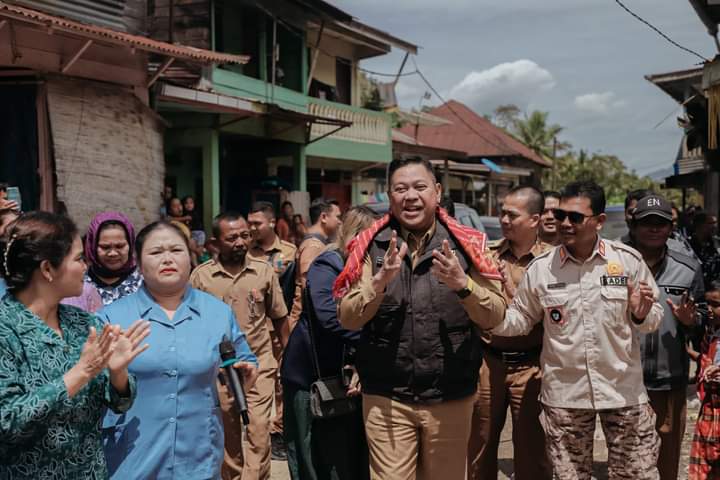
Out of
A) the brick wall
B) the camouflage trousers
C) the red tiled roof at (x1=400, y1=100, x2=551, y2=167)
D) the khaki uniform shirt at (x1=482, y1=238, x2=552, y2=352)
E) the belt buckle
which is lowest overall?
the camouflage trousers

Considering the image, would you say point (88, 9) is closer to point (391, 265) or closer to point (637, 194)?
point (637, 194)

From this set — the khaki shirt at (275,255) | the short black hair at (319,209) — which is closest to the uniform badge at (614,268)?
the short black hair at (319,209)

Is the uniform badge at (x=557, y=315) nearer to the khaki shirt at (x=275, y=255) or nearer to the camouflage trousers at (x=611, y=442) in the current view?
the camouflage trousers at (x=611, y=442)

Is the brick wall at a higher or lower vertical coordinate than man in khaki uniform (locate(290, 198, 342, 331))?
higher

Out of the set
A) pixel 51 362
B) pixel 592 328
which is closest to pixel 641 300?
pixel 592 328

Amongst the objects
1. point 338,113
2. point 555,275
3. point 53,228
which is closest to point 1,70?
point 53,228

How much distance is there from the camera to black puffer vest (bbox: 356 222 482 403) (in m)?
3.26

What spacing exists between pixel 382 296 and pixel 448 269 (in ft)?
1.16

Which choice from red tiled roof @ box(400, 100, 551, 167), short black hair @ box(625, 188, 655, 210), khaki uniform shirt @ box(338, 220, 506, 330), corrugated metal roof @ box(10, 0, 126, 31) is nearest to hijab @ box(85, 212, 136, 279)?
khaki uniform shirt @ box(338, 220, 506, 330)

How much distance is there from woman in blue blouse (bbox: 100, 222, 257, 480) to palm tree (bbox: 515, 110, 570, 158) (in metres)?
41.1

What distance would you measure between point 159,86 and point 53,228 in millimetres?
8448

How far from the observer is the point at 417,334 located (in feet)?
10.7

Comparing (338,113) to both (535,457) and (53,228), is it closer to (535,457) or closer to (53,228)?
(535,457)

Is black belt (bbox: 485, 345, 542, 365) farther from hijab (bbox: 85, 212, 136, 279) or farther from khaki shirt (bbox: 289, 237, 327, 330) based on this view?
hijab (bbox: 85, 212, 136, 279)
